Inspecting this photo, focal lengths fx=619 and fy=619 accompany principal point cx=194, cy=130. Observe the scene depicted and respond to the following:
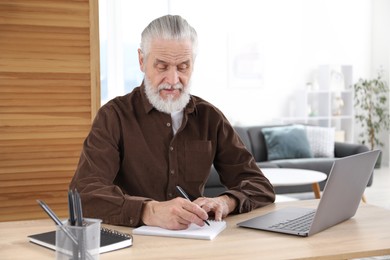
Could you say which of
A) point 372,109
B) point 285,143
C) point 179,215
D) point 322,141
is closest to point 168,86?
point 179,215

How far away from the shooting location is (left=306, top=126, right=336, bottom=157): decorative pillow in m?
6.95

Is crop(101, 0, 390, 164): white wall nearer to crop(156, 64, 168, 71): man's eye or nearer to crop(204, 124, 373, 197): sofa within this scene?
crop(204, 124, 373, 197): sofa

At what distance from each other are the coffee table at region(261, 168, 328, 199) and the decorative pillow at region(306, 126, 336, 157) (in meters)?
1.16

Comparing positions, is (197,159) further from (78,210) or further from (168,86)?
(78,210)

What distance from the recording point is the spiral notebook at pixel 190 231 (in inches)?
66.5

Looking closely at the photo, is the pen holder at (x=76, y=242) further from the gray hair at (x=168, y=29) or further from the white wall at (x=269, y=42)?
the white wall at (x=269, y=42)

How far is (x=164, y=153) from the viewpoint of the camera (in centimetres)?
230

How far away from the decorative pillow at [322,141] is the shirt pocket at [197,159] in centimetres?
481

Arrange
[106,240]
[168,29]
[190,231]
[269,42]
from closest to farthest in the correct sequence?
[106,240] → [190,231] → [168,29] → [269,42]

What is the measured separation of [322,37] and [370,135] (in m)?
1.57

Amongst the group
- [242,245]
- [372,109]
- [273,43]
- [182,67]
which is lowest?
[242,245]

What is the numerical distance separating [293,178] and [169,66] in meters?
3.39

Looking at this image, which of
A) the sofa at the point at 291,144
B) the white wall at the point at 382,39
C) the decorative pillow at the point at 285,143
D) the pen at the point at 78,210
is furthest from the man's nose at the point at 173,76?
the white wall at the point at 382,39

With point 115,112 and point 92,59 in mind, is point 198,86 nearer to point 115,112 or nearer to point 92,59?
point 92,59
